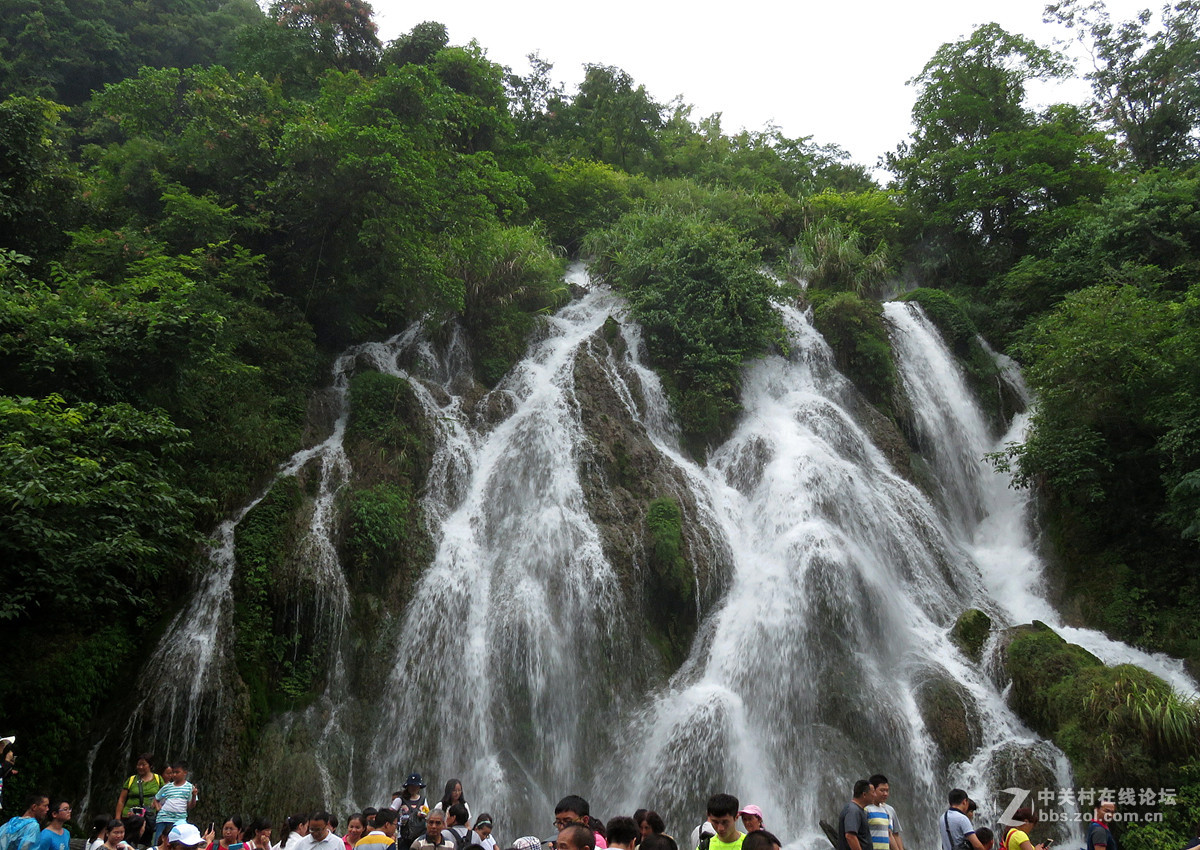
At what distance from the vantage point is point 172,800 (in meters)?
5.84

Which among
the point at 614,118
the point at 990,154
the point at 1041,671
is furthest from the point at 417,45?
the point at 1041,671

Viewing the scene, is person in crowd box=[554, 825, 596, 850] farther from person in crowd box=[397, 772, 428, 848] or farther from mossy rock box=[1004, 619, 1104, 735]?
mossy rock box=[1004, 619, 1104, 735]

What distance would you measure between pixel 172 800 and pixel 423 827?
2.24m

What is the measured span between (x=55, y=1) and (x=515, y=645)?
1216 inches

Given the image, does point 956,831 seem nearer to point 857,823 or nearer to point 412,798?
point 857,823

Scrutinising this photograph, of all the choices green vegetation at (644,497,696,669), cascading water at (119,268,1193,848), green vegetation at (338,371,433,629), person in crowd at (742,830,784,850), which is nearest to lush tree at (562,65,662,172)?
cascading water at (119,268,1193,848)

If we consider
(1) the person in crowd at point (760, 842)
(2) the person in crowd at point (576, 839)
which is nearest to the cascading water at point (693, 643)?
(1) the person in crowd at point (760, 842)

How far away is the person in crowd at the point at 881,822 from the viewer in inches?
195

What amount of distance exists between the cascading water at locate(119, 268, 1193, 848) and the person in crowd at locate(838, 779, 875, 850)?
3.44 meters

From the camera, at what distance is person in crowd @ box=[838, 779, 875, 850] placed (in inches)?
194

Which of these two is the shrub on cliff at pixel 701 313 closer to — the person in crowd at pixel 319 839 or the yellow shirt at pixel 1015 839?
the yellow shirt at pixel 1015 839

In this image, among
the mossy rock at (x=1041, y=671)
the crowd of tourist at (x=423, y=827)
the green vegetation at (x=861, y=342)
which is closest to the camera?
the crowd of tourist at (x=423, y=827)

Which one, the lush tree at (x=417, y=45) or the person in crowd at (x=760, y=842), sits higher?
the lush tree at (x=417, y=45)

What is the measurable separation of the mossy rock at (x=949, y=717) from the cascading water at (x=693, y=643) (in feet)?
0.13
